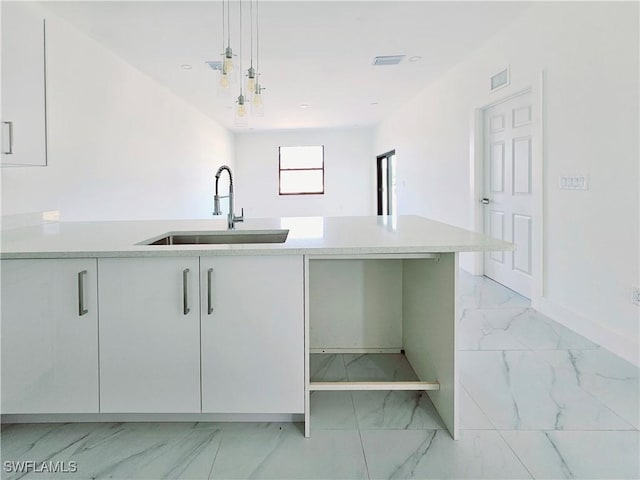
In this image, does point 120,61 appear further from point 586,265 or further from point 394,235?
point 586,265

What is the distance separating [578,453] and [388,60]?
4406 millimetres

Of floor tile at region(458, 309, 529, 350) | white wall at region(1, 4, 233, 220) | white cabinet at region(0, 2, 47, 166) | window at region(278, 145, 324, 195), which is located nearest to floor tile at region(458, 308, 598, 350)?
floor tile at region(458, 309, 529, 350)

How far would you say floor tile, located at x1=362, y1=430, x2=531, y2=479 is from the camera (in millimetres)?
1615

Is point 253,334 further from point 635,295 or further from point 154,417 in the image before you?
point 635,295

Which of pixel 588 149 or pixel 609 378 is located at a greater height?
pixel 588 149

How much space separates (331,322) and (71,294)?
55.2 inches

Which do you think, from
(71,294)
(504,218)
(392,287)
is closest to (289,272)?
(71,294)

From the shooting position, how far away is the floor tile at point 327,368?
2412 millimetres

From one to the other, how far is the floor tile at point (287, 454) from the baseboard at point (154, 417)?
33mm

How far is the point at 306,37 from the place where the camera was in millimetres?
4293

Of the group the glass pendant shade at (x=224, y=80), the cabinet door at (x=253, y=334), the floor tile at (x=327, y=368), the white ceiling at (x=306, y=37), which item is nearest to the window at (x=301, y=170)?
the white ceiling at (x=306, y=37)

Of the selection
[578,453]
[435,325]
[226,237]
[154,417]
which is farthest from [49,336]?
[578,453]

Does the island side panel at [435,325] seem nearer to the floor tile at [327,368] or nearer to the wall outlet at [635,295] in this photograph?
the floor tile at [327,368]

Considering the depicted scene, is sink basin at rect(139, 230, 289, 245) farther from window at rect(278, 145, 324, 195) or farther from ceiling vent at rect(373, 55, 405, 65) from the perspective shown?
window at rect(278, 145, 324, 195)
